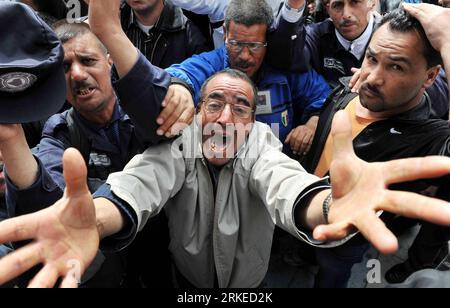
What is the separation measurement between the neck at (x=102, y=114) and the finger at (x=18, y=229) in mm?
738

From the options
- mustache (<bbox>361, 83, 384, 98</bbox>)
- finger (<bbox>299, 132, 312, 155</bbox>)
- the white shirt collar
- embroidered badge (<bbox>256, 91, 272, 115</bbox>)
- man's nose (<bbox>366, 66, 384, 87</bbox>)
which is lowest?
finger (<bbox>299, 132, 312, 155</bbox>)

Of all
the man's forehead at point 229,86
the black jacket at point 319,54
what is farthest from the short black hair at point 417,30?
the man's forehead at point 229,86

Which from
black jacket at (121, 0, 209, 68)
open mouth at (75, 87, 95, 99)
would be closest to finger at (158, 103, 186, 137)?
open mouth at (75, 87, 95, 99)

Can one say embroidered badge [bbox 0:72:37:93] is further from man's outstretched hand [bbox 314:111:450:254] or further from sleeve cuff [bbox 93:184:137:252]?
man's outstretched hand [bbox 314:111:450:254]

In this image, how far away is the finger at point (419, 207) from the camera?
846 mm

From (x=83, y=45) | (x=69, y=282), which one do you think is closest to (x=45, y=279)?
(x=69, y=282)

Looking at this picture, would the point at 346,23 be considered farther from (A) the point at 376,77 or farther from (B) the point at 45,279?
(B) the point at 45,279

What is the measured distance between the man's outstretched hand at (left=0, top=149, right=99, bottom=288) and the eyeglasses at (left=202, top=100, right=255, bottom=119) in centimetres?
73

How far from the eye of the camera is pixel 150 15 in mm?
2377

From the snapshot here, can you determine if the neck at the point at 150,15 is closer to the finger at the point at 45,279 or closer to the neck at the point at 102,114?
the neck at the point at 102,114

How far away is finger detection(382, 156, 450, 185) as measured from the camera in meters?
0.90

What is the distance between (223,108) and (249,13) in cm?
63

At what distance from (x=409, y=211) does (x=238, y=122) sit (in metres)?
0.82

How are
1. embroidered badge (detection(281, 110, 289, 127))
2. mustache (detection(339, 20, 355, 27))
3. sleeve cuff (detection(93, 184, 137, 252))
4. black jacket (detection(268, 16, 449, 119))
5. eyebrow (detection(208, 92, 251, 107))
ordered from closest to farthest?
sleeve cuff (detection(93, 184, 137, 252))
eyebrow (detection(208, 92, 251, 107))
black jacket (detection(268, 16, 449, 119))
embroidered badge (detection(281, 110, 289, 127))
mustache (detection(339, 20, 355, 27))
